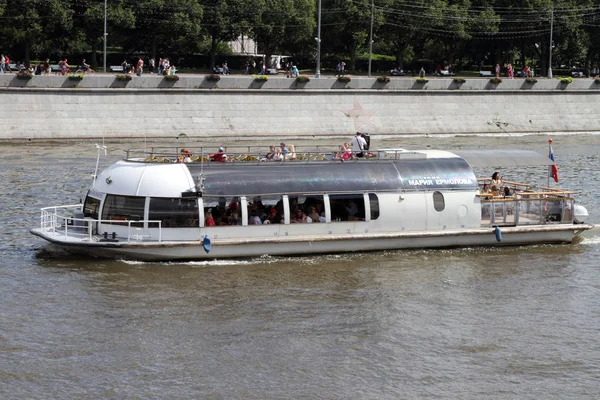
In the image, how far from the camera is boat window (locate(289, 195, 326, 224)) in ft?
89.9

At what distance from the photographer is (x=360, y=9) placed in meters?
93.9

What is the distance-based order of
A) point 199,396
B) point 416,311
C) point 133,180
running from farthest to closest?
point 133,180 < point 416,311 < point 199,396

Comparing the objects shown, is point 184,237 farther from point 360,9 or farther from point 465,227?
point 360,9

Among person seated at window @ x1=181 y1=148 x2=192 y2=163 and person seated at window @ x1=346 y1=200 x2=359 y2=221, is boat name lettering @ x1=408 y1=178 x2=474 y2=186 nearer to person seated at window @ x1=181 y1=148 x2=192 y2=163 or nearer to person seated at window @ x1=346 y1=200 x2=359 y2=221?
person seated at window @ x1=346 y1=200 x2=359 y2=221

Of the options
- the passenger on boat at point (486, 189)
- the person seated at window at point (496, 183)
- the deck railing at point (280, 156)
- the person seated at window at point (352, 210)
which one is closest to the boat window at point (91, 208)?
the deck railing at point (280, 156)

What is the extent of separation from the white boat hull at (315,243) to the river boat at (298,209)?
0.10 feet

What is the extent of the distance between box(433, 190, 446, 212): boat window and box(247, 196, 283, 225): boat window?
445 cm

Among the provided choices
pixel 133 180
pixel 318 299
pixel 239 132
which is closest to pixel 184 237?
pixel 133 180

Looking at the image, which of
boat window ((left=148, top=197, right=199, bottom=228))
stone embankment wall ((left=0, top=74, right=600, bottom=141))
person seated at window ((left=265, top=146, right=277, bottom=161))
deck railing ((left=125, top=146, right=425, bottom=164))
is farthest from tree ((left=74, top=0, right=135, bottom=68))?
boat window ((left=148, top=197, right=199, bottom=228))

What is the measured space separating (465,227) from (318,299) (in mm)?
6847

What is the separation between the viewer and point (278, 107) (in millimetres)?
65688

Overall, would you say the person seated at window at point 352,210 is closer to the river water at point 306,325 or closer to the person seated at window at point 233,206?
the river water at point 306,325

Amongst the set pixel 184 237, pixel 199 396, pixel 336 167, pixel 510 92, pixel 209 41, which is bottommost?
pixel 199 396

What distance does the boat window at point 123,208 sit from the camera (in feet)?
85.5
